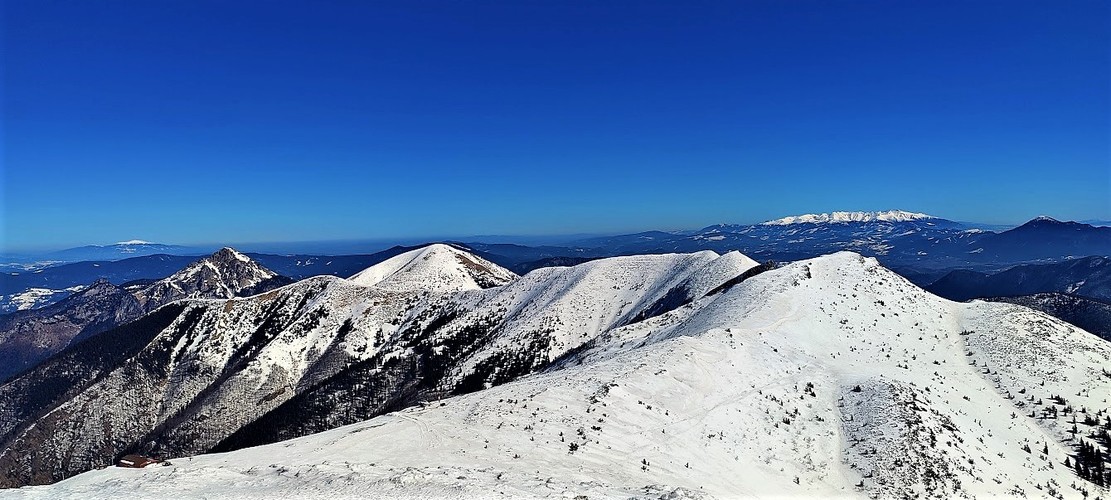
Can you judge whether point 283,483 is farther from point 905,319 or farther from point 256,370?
point 256,370

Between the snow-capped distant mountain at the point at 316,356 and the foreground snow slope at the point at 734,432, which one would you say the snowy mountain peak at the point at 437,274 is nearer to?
the snow-capped distant mountain at the point at 316,356

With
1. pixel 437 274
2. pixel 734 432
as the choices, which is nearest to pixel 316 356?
pixel 437 274

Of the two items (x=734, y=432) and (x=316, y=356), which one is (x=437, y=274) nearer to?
(x=316, y=356)

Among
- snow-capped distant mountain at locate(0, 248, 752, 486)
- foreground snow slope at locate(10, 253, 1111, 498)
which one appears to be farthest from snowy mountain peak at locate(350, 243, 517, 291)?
foreground snow slope at locate(10, 253, 1111, 498)

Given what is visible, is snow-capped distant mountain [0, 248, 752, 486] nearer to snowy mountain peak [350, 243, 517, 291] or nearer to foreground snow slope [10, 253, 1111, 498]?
snowy mountain peak [350, 243, 517, 291]

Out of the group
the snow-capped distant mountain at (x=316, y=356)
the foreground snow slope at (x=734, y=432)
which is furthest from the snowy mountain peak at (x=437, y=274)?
the foreground snow slope at (x=734, y=432)

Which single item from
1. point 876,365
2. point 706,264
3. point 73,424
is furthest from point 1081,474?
point 73,424
